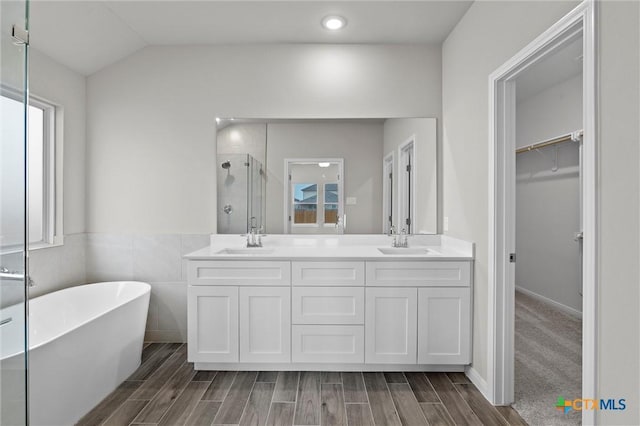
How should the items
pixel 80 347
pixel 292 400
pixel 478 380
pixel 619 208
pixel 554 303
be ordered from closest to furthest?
pixel 619 208 < pixel 80 347 < pixel 292 400 < pixel 478 380 < pixel 554 303

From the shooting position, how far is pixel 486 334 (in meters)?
2.19

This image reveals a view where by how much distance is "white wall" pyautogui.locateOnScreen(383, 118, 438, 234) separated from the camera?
290 cm

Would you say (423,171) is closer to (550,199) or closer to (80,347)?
(550,199)

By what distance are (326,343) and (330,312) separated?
0.72 ft

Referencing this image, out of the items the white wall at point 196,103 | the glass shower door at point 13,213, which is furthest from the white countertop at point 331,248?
the glass shower door at point 13,213

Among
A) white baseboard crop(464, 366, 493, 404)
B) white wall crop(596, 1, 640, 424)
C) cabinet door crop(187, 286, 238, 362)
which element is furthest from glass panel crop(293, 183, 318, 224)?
white wall crop(596, 1, 640, 424)

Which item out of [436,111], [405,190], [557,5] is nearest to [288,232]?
[405,190]

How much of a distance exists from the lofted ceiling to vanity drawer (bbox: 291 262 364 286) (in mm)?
1808

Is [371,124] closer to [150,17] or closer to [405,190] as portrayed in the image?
[405,190]

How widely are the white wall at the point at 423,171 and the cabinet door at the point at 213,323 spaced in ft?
4.96

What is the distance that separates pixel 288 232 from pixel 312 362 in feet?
3.51

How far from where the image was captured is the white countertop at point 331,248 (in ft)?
7.86

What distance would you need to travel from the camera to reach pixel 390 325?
2.39m

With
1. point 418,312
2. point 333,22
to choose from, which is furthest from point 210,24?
point 418,312
